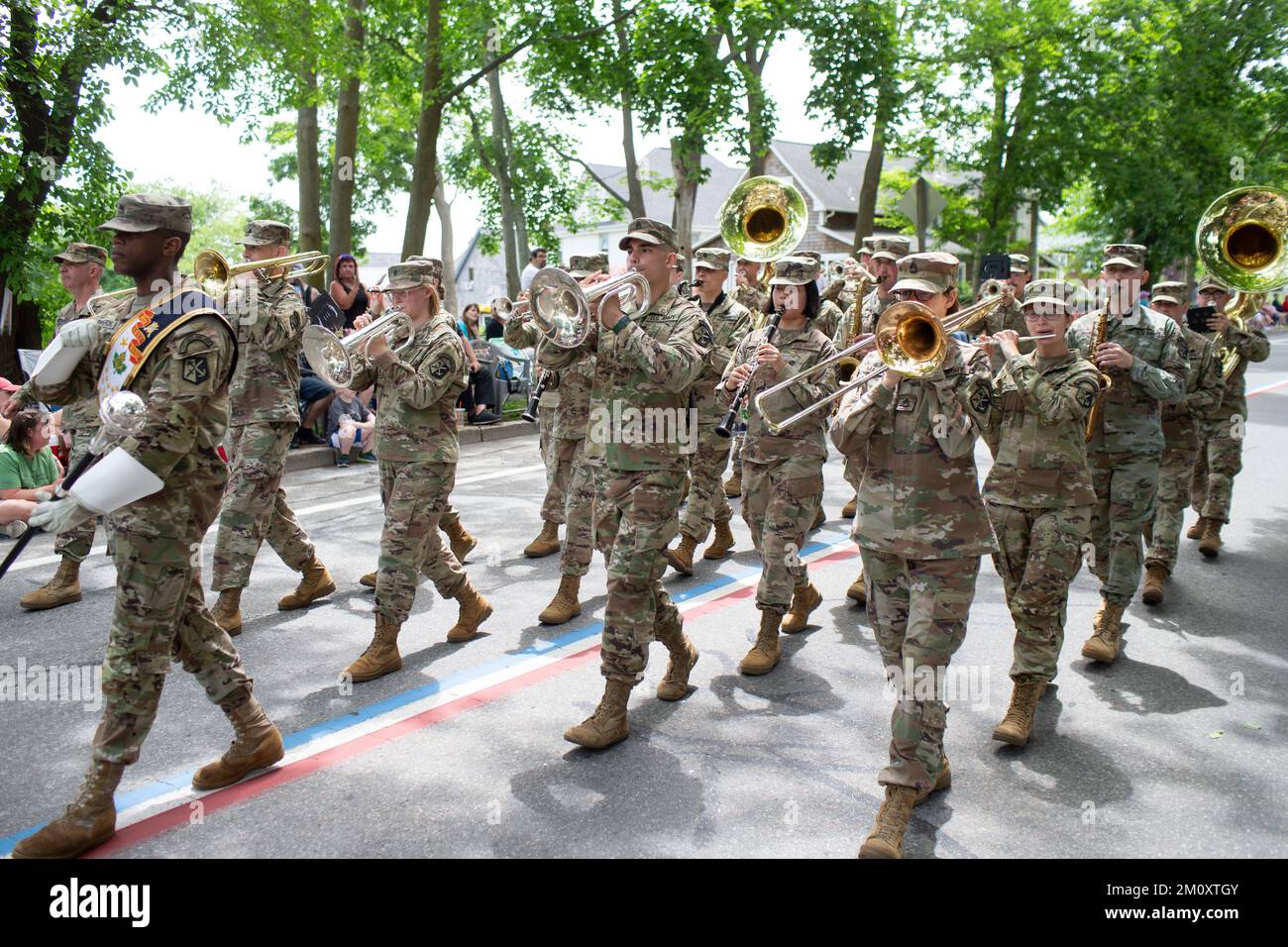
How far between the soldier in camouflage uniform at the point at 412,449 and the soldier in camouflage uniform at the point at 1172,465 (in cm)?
476

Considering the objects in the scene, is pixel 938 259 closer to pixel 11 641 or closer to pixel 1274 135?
pixel 11 641

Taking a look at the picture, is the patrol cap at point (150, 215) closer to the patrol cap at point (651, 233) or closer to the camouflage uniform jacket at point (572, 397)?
the patrol cap at point (651, 233)

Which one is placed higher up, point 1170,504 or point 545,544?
point 1170,504

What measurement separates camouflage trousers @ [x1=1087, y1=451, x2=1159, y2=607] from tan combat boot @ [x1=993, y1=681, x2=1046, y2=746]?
1.30m

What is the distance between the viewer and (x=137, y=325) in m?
4.08

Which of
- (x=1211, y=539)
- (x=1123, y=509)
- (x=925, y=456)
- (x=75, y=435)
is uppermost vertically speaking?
(x=925, y=456)

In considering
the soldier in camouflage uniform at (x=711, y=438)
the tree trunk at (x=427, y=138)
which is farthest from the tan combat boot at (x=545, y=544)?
the tree trunk at (x=427, y=138)

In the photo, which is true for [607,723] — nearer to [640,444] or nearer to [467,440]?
[640,444]

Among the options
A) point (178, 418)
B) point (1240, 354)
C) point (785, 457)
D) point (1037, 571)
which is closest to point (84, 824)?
point (178, 418)

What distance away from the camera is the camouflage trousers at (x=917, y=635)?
4.07m

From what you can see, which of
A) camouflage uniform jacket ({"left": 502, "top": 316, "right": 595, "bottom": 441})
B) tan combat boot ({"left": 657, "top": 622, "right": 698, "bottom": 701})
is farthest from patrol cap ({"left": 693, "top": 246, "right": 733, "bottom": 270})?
tan combat boot ({"left": 657, "top": 622, "right": 698, "bottom": 701})

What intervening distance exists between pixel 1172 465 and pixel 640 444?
4652mm

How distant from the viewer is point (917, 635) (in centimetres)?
421

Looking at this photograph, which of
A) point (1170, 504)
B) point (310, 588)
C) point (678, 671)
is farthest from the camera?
point (1170, 504)
